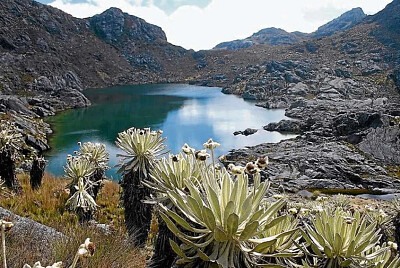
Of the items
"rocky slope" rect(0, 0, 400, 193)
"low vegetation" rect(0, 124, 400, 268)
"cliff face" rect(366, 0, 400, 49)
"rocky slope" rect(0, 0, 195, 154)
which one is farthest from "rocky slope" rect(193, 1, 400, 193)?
"rocky slope" rect(0, 0, 195, 154)

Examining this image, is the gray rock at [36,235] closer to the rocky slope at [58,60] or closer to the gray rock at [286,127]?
the rocky slope at [58,60]

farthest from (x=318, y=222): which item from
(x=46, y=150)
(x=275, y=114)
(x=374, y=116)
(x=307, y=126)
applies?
(x=275, y=114)

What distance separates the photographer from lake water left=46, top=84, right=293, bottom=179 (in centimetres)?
4659

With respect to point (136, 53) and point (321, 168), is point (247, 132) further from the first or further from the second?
point (136, 53)

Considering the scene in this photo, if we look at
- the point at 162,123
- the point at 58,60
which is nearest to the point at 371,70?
the point at 162,123

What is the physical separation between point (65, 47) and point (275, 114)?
102332mm

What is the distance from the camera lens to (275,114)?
87.9 m

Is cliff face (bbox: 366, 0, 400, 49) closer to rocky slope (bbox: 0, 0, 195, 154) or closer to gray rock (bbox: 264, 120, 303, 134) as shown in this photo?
rocky slope (bbox: 0, 0, 195, 154)

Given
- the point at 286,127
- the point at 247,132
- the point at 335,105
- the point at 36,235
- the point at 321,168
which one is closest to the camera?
the point at 36,235

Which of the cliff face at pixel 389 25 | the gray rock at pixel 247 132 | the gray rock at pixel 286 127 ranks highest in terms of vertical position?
the cliff face at pixel 389 25

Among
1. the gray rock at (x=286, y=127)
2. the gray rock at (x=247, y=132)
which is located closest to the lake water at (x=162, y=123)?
the gray rock at (x=247, y=132)

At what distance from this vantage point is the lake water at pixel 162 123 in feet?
153

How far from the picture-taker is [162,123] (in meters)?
62.8

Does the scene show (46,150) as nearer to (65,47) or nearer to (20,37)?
(20,37)
